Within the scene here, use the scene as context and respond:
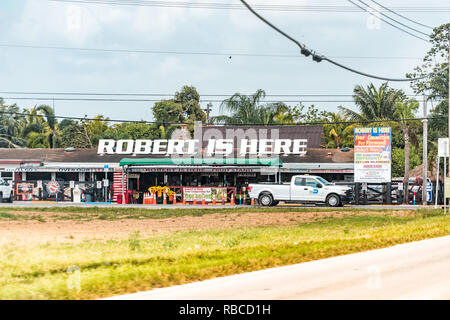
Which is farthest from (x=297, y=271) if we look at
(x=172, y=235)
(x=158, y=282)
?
(x=172, y=235)

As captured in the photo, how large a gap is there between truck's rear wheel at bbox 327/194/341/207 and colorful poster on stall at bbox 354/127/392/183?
10.2ft

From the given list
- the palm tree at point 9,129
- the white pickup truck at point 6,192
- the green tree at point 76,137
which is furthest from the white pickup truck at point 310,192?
the palm tree at point 9,129

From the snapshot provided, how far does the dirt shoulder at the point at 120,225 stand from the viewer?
18.7 metres

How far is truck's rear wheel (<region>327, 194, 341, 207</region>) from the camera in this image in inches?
1374

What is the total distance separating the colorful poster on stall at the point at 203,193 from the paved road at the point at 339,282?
26.0m

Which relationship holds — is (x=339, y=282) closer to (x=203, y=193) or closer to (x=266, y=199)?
(x=266, y=199)

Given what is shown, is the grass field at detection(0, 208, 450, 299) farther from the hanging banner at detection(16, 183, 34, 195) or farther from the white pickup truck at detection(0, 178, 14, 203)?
the hanging banner at detection(16, 183, 34, 195)

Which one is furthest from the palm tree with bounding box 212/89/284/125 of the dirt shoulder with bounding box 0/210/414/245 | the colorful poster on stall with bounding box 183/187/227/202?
the dirt shoulder with bounding box 0/210/414/245

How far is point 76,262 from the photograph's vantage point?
12.4m

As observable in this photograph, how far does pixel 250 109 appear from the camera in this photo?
55.2 meters

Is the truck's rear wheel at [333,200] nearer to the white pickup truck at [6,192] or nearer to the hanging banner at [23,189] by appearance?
the hanging banner at [23,189]

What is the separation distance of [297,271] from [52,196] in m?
33.7

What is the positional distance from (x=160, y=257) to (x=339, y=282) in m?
4.87

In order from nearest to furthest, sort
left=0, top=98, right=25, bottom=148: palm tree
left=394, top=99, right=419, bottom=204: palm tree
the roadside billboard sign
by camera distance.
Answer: the roadside billboard sign
left=394, top=99, right=419, bottom=204: palm tree
left=0, top=98, right=25, bottom=148: palm tree
